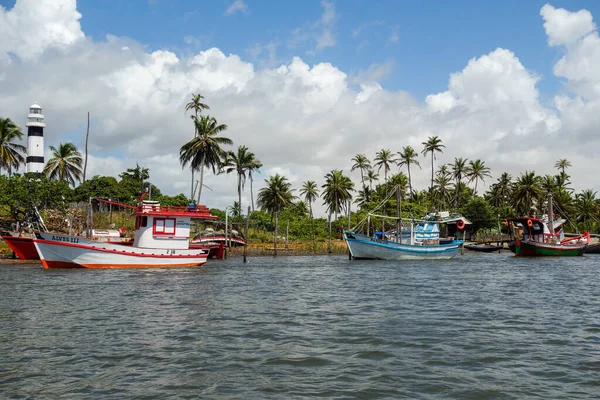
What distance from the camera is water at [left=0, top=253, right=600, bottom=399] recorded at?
29.5 feet

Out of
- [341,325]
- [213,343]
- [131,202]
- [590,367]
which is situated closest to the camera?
[590,367]

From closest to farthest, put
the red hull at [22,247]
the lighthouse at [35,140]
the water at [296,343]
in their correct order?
the water at [296,343] → the red hull at [22,247] → the lighthouse at [35,140]

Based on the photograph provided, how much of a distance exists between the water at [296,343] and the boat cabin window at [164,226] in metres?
13.4

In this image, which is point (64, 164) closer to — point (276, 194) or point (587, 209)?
point (276, 194)

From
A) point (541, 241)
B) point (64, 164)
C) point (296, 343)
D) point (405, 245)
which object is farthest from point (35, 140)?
point (296, 343)

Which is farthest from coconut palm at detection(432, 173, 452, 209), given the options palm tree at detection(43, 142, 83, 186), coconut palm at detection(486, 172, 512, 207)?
palm tree at detection(43, 142, 83, 186)

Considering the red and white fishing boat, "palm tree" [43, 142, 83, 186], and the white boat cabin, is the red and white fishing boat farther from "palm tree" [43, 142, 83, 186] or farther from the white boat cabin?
"palm tree" [43, 142, 83, 186]

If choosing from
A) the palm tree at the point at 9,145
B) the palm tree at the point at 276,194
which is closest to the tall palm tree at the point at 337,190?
the palm tree at the point at 276,194

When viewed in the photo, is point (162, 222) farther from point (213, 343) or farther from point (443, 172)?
point (443, 172)

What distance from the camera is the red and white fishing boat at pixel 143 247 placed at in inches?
1344

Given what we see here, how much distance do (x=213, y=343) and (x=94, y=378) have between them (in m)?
3.36

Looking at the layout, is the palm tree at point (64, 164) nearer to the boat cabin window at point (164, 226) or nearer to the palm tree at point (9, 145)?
the palm tree at point (9, 145)

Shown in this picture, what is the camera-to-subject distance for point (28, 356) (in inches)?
430

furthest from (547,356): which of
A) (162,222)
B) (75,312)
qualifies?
(162,222)
